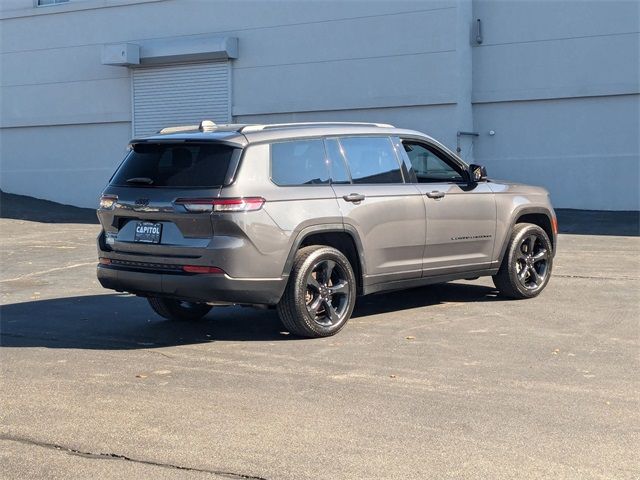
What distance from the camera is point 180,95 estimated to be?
26625 millimetres

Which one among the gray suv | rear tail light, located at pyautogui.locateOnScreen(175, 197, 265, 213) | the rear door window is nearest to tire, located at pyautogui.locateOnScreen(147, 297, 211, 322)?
the gray suv

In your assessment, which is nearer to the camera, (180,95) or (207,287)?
(207,287)

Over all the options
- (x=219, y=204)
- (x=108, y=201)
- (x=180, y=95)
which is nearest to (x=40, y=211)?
(x=180, y=95)

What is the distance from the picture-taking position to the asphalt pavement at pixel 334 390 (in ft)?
17.0

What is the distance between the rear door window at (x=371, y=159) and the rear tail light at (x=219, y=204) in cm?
134

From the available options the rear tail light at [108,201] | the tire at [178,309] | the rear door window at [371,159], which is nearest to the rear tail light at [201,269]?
the rear tail light at [108,201]

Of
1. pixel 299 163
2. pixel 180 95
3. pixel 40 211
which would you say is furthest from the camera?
pixel 180 95

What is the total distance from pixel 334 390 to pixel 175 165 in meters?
2.66

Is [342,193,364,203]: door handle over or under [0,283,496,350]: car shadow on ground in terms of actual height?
over

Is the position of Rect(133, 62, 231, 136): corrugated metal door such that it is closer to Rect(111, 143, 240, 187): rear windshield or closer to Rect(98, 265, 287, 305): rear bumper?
Rect(111, 143, 240, 187): rear windshield

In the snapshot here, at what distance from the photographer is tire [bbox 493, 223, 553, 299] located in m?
10.3

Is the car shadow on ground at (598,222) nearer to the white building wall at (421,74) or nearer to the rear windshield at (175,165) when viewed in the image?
the white building wall at (421,74)

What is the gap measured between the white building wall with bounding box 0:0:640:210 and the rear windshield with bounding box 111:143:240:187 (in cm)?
1456

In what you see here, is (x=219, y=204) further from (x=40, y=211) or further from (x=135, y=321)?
(x=40, y=211)
